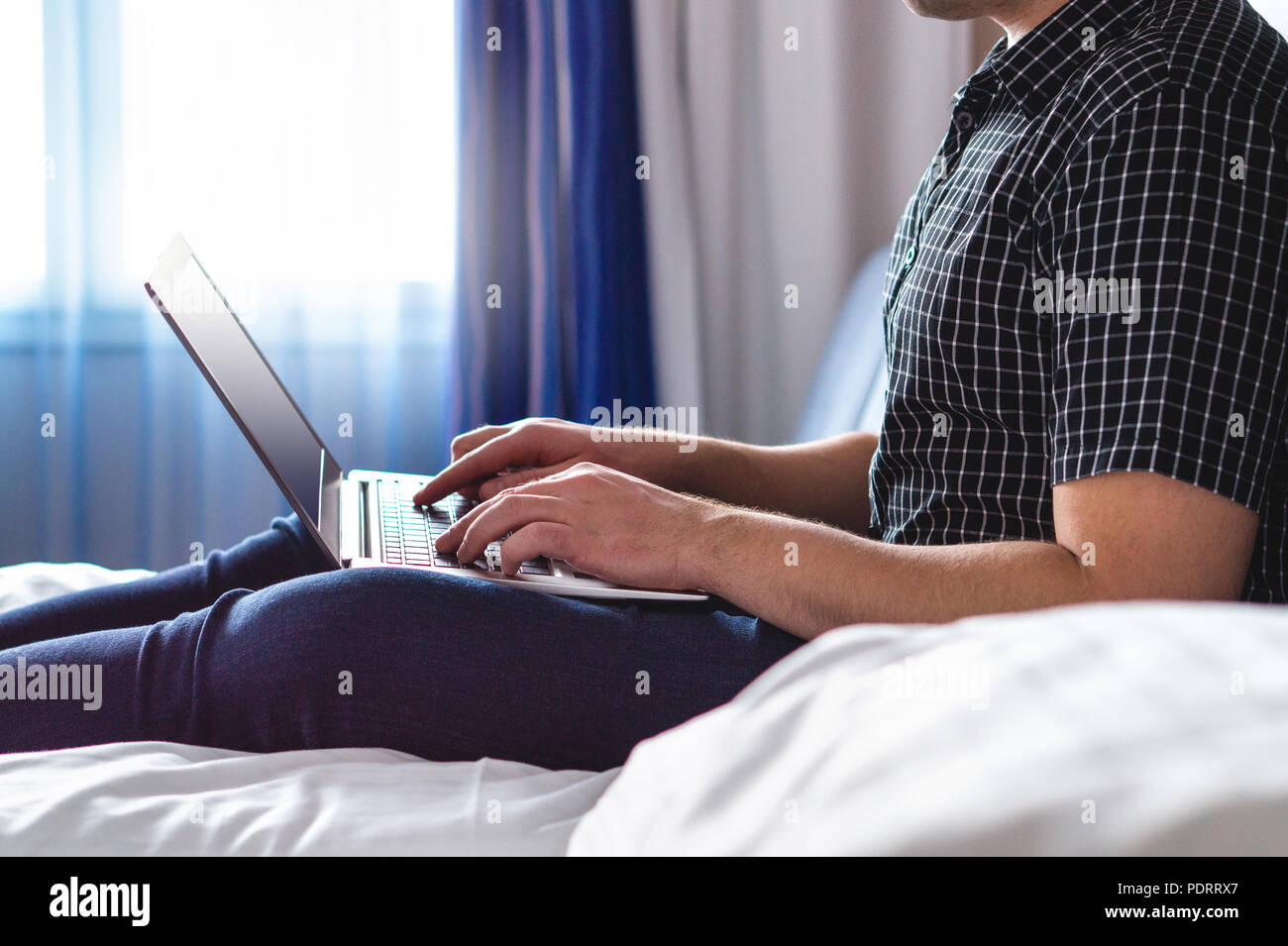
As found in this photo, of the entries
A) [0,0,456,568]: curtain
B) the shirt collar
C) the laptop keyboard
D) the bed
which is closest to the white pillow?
the bed

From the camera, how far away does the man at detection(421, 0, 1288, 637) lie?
667mm

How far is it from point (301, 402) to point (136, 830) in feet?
5.56

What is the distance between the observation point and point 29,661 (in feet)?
2.40

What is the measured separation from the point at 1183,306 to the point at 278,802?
2.03 feet

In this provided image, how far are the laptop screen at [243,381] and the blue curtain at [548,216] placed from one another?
869mm

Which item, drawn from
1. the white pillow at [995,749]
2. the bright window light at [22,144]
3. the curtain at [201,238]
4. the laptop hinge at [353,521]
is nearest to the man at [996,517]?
the laptop hinge at [353,521]

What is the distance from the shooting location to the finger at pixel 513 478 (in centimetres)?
104

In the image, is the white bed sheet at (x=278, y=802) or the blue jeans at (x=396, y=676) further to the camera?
the blue jeans at (x=396, y=676)

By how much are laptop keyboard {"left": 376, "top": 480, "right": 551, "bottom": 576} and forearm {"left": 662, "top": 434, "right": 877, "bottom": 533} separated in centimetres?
25

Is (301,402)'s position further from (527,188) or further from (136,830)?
(136,830)

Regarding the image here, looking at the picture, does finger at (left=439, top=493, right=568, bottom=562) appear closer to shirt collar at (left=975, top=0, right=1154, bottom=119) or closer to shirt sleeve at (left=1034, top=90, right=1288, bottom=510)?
shirt sleeve at (left=1034, top=90, right=1288, bottom=510)

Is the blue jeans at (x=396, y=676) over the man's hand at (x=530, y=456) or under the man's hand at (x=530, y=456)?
under

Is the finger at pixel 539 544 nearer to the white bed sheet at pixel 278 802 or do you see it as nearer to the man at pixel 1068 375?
the man at pixel 1068 375
